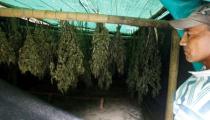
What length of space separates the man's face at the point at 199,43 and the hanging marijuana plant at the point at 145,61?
954 millimetres

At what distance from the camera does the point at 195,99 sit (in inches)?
47.4

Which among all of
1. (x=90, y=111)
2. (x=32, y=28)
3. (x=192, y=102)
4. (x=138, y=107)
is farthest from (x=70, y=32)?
(x=138, y=107)

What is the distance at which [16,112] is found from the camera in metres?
2.25

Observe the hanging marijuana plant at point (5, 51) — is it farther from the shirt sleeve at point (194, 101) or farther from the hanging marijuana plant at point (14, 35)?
the shirt sleeve at point (194, 101)


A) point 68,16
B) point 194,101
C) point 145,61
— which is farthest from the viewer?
point 145,61

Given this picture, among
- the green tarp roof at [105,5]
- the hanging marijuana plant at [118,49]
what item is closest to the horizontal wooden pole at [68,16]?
the green tarp roof at [105,5]

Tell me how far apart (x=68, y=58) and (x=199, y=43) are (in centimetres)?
123

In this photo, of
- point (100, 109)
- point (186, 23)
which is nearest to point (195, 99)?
point (186, 23)

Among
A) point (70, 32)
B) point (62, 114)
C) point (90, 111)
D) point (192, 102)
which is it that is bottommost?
point (90, 111)

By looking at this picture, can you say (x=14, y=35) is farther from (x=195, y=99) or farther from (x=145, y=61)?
(x=195, y=99)

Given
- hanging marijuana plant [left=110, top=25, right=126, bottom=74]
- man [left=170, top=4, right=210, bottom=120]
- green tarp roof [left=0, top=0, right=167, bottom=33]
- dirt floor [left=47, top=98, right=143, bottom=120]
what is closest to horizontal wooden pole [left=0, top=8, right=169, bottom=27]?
green tarp roof [left=0, top=0, right=167, bottom=33]

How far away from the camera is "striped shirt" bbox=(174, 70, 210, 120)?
3.76 feet

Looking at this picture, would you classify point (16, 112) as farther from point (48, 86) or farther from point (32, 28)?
point (48, 86)

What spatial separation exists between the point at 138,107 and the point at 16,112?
292 centimetres
